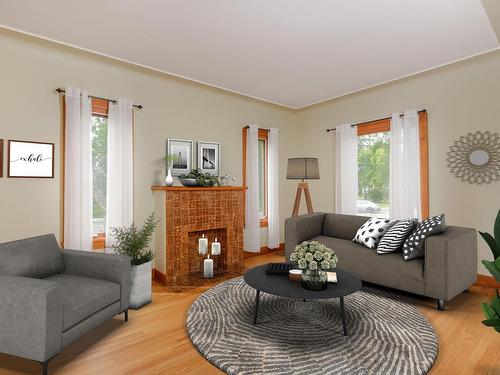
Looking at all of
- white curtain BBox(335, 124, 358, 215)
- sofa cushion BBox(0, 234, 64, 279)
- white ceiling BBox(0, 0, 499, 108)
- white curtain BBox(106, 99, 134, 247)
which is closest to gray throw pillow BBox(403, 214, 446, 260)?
white curtain BBox(335, 124, 358, 215)

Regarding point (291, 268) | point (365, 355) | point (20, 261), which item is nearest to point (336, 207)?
point (291, 268)

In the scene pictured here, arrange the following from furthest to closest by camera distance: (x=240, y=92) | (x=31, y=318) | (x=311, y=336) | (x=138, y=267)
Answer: (x=240, y=92) < (x=138, y=267) < (x=311, y=336) < (x=31, y=318)

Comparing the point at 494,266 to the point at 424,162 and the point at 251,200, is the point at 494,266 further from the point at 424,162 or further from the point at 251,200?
the point at 251,200

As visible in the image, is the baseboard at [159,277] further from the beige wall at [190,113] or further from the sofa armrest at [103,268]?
the sofa armrest at [103,268]

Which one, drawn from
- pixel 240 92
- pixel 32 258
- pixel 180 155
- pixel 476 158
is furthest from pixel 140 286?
pixel 476 158

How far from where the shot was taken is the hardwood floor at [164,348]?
6.31 ft

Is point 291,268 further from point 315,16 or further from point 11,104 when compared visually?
point 11,104

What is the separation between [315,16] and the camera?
2.52m

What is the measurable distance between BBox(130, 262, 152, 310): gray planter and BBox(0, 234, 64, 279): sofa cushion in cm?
63

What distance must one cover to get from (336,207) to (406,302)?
2.08 metres

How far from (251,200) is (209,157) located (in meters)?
1.01

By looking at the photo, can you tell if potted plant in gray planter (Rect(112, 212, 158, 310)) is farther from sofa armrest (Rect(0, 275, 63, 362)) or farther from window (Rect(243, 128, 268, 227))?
window (Rect(243, 128, 268, 227))

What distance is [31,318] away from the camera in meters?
1.76

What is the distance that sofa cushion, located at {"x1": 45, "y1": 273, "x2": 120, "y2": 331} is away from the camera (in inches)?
77.6
